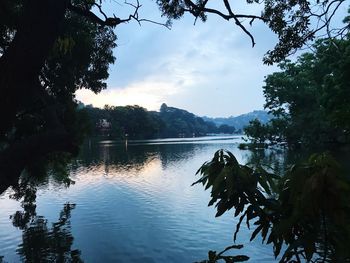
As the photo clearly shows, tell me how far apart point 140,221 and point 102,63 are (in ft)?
33.4

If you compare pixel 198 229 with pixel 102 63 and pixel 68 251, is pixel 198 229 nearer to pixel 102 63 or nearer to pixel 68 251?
pixel 68 251

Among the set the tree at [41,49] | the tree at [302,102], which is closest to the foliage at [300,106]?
the tree at [302,102]

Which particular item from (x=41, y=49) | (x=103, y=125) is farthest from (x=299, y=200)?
(x=103, y=125)

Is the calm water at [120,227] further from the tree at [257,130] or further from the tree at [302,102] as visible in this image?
the tree at [257,130]

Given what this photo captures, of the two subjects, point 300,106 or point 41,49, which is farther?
point 300,106

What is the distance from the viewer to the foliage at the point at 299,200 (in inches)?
98.2

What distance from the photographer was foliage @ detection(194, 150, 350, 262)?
249cm

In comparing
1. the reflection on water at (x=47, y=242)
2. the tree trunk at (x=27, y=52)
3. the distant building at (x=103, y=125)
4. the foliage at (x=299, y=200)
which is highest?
the distant building at (x=103, y=125)

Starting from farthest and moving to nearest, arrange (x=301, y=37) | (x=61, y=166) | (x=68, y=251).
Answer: (x=61, y=166)
(x=68, y=251)
(x=301, y=37)

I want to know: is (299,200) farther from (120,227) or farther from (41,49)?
(120,227)

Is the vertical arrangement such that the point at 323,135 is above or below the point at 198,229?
above

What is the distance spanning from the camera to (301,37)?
7.79m

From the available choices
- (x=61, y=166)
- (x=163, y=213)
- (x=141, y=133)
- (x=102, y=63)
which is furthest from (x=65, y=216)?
(x=141, y=133)

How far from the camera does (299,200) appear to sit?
265 cm
